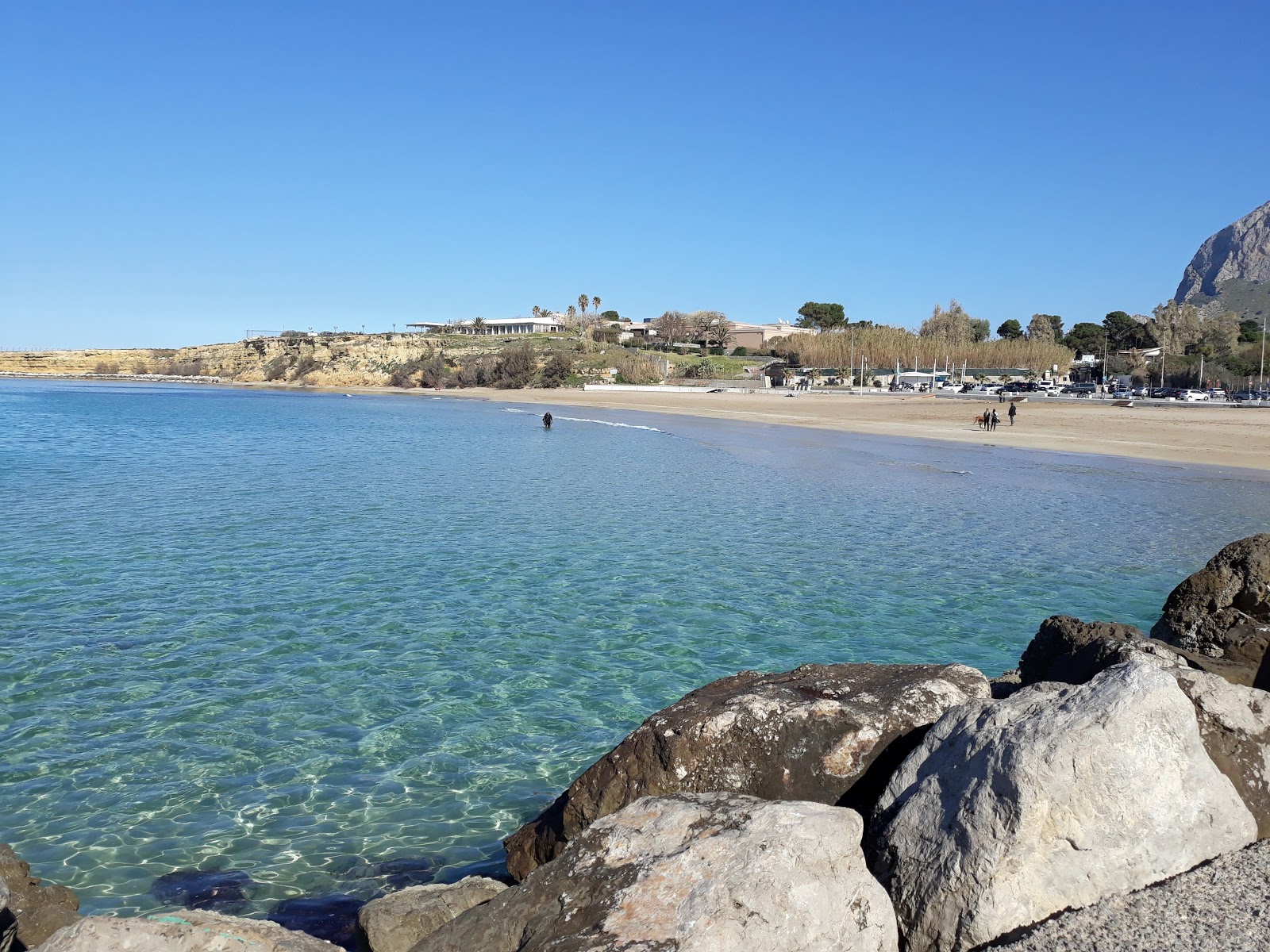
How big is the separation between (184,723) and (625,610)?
530cm

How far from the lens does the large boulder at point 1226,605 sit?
6824mm

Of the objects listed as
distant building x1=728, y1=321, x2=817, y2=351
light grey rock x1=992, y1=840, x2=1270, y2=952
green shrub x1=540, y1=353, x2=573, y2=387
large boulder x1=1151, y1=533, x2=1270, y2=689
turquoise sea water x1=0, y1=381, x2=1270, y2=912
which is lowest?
turquoise sea water x1=0, y1=381, x2=1270, y2=912

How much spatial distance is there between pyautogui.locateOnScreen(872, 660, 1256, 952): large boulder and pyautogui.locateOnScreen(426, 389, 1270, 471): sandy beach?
29727mm

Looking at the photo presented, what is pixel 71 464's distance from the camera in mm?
28922

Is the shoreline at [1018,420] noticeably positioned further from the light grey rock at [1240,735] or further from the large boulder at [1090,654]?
the light grey rock at [1240,735]

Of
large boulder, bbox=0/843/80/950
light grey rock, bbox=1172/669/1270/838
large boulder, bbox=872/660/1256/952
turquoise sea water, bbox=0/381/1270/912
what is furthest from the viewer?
turquoise sea water, bbox=0/381/1270/912

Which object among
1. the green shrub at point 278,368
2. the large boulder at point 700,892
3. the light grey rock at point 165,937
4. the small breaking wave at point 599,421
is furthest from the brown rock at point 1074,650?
the green shrub at point 278,368

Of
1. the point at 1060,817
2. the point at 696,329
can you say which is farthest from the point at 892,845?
the point at 696,329

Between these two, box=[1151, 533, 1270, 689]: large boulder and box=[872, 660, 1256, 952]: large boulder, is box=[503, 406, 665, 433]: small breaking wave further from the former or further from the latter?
box=[872, 660, 1256, 952]: large boulder

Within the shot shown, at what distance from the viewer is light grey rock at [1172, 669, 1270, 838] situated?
4.28 m

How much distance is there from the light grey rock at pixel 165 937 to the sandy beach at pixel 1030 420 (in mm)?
32275

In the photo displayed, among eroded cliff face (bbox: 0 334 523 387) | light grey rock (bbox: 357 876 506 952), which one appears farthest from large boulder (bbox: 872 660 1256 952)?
eroded cliff face (bbox: 0 334 523 387)

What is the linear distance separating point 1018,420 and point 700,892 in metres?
51.1

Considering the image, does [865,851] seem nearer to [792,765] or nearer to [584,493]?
[792,765]
